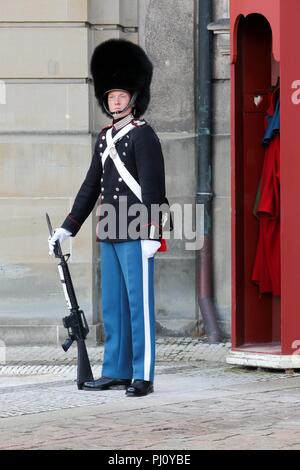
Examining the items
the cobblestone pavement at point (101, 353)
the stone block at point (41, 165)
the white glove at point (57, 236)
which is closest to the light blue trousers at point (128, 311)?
the white glove at point (57, 236)

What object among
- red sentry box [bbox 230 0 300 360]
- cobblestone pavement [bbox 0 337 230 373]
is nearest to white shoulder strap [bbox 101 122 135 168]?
red sentry box [bbox 230 0 300 360]

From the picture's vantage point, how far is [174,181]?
10664mm

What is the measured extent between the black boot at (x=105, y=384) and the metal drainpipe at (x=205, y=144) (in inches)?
107

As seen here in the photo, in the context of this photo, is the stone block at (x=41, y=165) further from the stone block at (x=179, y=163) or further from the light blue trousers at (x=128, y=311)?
the light blue trousers at (x=128, y=311)

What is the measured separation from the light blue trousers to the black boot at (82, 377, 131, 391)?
0.03 m

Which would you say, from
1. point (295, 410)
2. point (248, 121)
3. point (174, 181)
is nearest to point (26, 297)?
point (174, 181)

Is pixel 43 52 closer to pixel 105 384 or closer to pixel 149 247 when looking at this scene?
pixel 149 247

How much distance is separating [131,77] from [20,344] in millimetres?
3150

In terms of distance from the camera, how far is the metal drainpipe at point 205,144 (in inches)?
416

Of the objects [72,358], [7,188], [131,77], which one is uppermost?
[131,77]

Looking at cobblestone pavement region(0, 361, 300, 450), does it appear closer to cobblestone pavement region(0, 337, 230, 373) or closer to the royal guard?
the royal guard

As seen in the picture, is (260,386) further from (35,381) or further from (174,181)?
(174,181)

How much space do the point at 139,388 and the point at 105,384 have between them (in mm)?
337

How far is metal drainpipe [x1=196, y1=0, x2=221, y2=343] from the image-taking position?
34.7 ft
